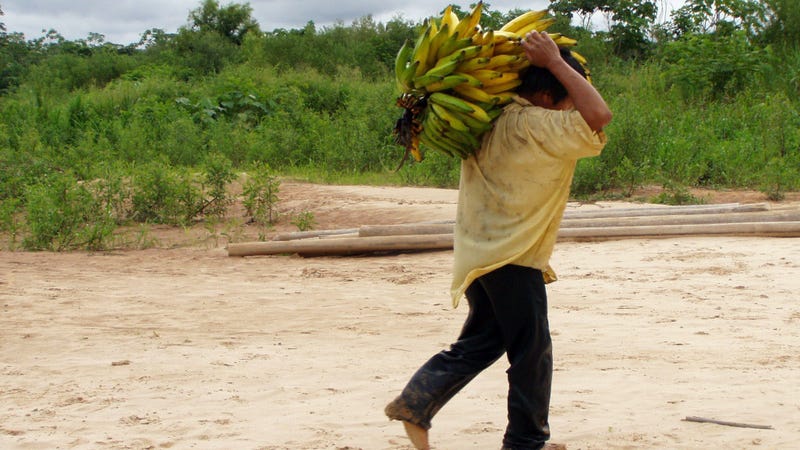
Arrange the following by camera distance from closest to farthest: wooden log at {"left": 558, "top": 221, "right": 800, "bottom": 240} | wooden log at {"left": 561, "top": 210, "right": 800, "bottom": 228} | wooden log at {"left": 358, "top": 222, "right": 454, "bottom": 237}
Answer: wooden log at {"left": 558, "top": 221, "right": 800, "bottom": 240} < wooden log at {"left": 561, "top": 210, "right": 800, "bottom": 228} < wooden log at {"left": 358, "top": 222, "right": 454, "bottom": 237}

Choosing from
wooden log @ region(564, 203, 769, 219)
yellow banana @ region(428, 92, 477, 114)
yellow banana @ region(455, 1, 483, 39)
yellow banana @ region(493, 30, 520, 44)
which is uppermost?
yellow banana @ region(455, 1, 483, 39)

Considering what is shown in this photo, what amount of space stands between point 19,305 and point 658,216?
5036 mm

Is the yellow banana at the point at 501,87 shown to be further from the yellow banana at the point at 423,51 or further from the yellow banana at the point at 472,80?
the yellow banana at the point at 423,51

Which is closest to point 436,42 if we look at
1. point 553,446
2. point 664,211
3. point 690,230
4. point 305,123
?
point 553,446

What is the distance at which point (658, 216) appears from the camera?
8.11 metres

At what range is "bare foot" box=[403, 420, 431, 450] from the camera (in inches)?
122

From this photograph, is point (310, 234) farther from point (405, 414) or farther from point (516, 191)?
point (516, 191)

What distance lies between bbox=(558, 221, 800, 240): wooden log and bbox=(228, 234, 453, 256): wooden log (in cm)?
106

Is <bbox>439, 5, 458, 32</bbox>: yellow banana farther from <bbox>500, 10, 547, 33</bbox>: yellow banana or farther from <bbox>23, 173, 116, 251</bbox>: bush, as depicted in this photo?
<bbox>23, 173, 116, 251</bbox>: bush

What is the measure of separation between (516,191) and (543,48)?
0.44 meters

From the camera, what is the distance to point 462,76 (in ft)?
9.29

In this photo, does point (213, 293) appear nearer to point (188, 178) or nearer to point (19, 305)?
point (19, 305)

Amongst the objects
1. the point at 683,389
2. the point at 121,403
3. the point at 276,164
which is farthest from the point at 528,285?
the point at 276,164

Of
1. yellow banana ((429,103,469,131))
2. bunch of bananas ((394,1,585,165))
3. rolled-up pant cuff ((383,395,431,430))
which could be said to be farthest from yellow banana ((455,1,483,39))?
rolled-up pant cuff ((383,395,431,430))
